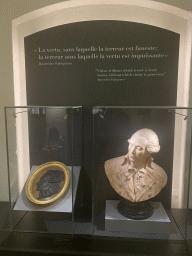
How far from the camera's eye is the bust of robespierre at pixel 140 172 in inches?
53.0

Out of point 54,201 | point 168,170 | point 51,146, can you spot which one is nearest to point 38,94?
point 51,146

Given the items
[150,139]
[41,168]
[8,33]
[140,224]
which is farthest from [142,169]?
[8,33]

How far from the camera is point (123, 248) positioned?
4.46 feet

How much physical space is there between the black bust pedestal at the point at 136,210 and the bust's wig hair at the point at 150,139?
38 centimetres

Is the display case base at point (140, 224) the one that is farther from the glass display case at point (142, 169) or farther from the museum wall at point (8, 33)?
the museum wall at point (8, 33)

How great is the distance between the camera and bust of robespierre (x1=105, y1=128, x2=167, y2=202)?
1346 mm

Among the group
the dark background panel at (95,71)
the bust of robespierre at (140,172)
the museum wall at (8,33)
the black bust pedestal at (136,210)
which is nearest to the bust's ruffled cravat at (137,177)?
the bust of robespierre at (140,172)

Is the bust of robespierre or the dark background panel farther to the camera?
the dark background panel

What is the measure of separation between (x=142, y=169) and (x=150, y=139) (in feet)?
0.68

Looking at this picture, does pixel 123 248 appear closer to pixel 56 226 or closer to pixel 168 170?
pixel 56 226

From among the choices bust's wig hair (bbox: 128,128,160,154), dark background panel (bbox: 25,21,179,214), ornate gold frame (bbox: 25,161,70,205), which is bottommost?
ornate gold frame (bbox: 25,161,70,205)

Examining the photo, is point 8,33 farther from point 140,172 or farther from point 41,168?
point 140,172

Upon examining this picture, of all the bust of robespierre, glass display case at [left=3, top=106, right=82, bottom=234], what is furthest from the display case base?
glass display case at [left=3, top=106, right=82, bottom=234]

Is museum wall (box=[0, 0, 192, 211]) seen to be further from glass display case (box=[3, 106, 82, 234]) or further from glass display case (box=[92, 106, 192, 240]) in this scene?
glass display case (box=[92, 106, 192, 240])
